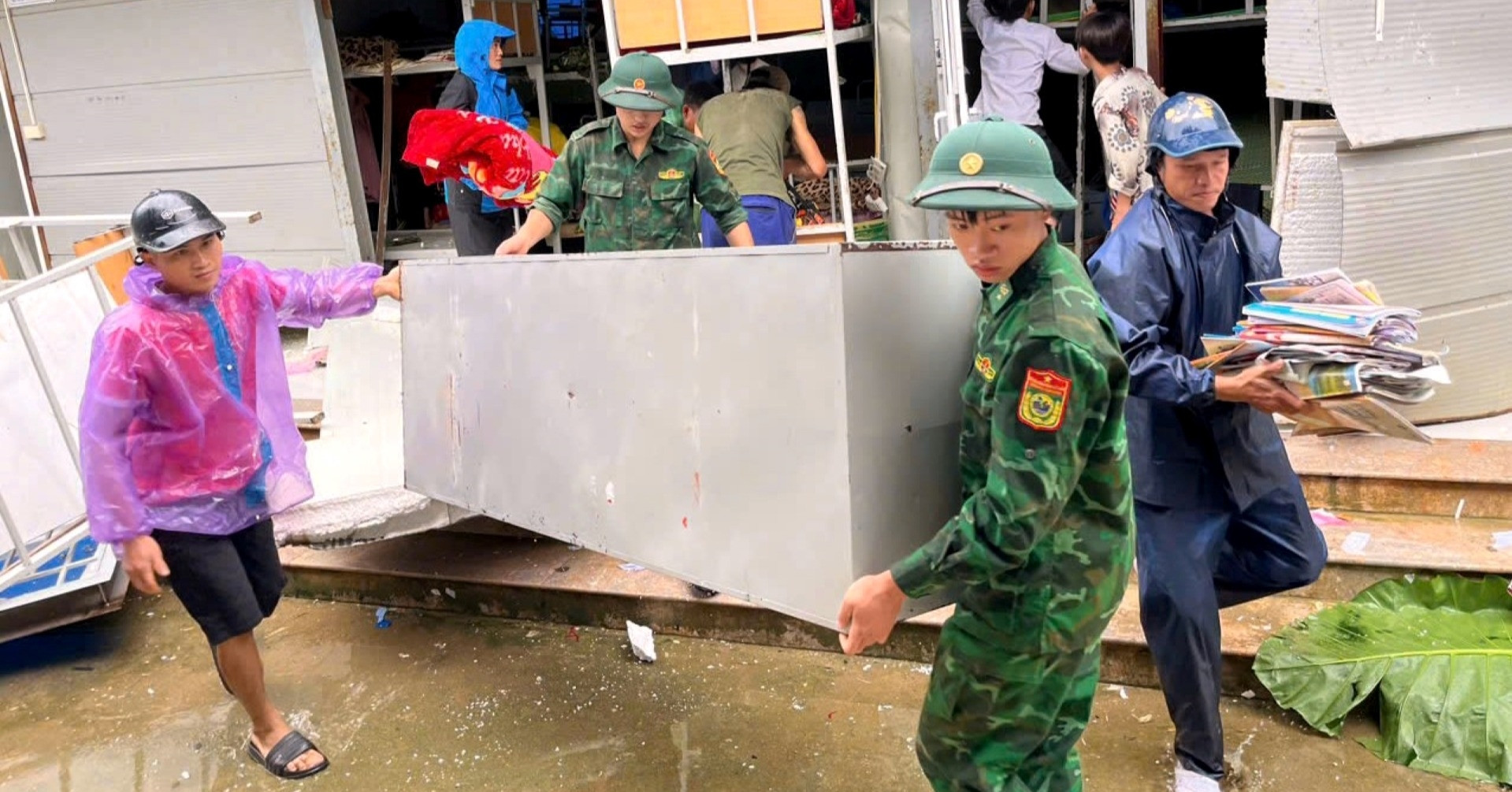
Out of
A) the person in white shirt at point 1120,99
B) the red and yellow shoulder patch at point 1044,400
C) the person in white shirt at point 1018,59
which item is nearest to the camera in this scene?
the red and yellow shoulder patch at point 1044,400

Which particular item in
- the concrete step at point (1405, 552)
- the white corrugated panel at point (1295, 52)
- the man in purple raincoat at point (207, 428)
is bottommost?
the concrete step at point (1405, 552)

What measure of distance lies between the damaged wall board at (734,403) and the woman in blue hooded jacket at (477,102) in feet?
8.44

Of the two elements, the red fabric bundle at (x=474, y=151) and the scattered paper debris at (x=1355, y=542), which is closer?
the scattered paper debris at (x=1355, y=542)

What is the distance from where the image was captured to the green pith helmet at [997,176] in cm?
176

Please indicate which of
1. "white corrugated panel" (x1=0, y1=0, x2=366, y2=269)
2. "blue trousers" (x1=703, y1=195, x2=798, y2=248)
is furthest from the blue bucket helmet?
"white corrugated panel" (x1=0, y1=0, x2=366, y2=269)

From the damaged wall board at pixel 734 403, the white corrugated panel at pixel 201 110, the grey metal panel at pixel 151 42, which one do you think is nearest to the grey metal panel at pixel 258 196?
the white corrugated panel at pixel 201 110

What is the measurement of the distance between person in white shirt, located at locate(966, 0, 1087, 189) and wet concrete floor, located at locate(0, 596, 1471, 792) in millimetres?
3063

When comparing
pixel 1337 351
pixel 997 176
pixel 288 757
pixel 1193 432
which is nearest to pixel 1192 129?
pixel 1337 351

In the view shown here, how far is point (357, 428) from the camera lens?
14.5ft

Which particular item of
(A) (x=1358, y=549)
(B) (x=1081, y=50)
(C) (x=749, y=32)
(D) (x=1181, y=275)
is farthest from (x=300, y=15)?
(A) (x=1358, y=549)

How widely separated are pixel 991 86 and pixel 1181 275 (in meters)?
3.22

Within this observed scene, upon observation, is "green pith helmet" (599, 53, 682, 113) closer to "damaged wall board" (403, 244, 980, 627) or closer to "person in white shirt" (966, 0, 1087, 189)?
"damaged wall board" (403, 244, 980, 627)

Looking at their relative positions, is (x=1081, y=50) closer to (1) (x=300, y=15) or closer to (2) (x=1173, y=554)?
(2) (x=1173, y=554)

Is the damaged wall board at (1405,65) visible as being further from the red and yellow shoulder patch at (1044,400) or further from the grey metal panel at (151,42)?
the grey metal panel at (151,42)
